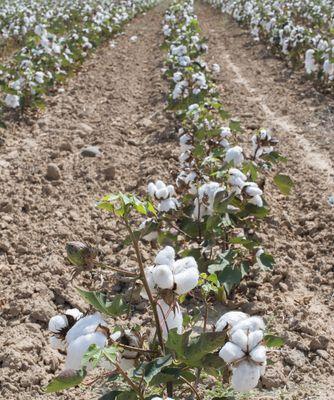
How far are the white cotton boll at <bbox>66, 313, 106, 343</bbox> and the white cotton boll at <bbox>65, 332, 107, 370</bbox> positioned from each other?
2 centimetres

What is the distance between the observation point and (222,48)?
12.0 metres

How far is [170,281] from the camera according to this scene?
4.50 feet

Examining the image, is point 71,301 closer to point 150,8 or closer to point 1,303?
point 1,303

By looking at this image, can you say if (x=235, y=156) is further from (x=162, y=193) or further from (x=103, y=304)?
(x=103, y=304)

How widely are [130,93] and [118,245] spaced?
438cm

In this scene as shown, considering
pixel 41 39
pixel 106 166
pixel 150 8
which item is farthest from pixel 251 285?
pixel 150 8

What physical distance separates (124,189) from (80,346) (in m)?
3.14

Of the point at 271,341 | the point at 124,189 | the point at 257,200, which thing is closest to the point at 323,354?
the point at 257,200

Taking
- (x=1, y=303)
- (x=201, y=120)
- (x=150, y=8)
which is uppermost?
(x=201, y=120)

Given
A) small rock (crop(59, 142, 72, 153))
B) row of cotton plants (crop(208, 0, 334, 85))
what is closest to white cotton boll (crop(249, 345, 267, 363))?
small rock (crop(59, 142, 72, 153))

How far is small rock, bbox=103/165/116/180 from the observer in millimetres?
4504

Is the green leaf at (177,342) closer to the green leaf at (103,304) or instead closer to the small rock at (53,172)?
the green leaf at (103,304)

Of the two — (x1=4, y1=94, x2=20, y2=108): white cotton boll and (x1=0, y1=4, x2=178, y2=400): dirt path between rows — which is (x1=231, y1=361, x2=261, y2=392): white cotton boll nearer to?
(x1=0, y1=4, x2=178, y2=400): dirt path between rows

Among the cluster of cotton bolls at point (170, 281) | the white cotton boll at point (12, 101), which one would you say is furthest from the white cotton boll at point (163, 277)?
the white cotton boll at point (12, 101)
